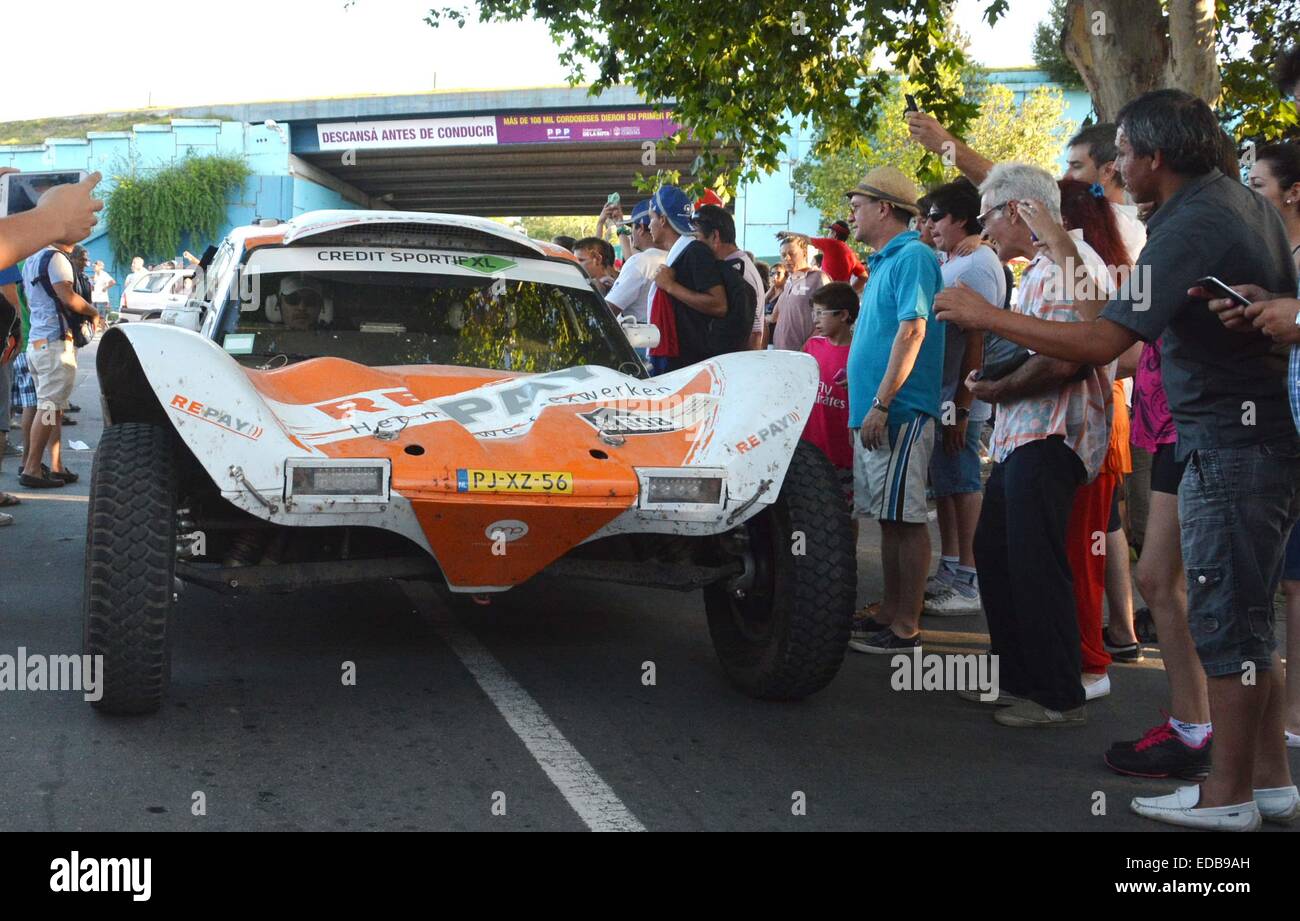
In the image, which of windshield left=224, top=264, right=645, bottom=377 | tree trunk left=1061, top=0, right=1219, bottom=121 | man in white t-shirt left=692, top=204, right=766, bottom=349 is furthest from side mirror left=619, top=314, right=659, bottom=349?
tree trunk left=1061, top=0, right=1219, bottom=121

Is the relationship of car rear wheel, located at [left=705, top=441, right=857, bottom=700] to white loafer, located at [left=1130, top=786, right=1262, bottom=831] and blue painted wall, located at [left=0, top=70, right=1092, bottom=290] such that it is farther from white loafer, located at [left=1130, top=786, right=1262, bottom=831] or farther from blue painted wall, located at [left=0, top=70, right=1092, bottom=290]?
blue painted wall, located at [left=0, top=70, right=1092, bottom=290]

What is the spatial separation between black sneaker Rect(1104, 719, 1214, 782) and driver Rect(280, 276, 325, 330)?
135 inches

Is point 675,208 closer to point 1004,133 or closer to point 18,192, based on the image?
point 18,192

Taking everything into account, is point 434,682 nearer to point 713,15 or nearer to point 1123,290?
point 1123,290

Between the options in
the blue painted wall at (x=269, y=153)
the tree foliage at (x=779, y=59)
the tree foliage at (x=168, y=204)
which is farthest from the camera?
the tree foliage at (x=168, y=204)

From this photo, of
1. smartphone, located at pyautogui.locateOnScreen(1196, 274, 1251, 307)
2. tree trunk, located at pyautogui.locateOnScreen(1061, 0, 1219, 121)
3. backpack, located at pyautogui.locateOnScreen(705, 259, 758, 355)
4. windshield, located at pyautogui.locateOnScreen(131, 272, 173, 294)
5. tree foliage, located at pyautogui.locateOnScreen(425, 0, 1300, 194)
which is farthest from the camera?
windshield, located at pyautogui.locateOnScreen(131, 272, 173, 294)

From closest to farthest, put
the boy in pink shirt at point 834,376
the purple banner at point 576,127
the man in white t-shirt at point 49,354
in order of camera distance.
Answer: the boy in pink shirt at point 834,376
the man in white t-shirt at point 49,354
the purple banner at point 576,127

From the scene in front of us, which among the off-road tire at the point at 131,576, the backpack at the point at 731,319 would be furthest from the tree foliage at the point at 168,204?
the off-road tire at the point at 131,576

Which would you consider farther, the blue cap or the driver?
the blue cap

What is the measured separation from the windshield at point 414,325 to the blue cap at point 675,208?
175 centimetres

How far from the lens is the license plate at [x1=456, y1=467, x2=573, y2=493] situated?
409 centimetres

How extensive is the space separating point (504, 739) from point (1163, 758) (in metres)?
2.01
